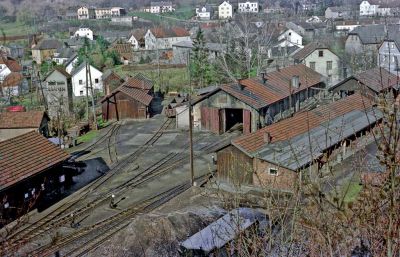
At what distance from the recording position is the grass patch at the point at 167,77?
40.1 meters

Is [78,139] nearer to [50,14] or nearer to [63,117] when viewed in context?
[63,117]

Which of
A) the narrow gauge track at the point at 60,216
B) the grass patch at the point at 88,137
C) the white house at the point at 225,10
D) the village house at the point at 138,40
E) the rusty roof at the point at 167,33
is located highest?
the white house at the point at 225,10

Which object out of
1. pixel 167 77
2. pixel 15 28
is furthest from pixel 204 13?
pixel 167 77

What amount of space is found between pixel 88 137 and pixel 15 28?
73929 mm

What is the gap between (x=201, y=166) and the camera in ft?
68.3

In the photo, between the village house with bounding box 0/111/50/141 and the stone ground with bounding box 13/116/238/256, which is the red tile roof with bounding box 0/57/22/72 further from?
the village house with bounding box 0/111/50/141

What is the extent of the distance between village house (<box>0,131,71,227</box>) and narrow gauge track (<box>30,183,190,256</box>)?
2.01 metres

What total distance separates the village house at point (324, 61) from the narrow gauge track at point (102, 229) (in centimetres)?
2117

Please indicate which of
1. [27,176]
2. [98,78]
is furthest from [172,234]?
[98,78]

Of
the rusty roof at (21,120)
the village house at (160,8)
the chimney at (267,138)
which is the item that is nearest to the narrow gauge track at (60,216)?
the chimney at (267,138)

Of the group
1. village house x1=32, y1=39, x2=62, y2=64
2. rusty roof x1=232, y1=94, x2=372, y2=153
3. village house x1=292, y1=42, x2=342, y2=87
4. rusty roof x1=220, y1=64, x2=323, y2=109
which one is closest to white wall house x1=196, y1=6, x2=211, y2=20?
village house x1=32, y1=39, x2=62, y2=64

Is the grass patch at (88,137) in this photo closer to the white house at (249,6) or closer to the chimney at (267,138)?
the chimney at (267,138)

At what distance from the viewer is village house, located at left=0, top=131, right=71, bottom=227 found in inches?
642

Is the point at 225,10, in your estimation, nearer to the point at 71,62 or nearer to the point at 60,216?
the point at 71,62
